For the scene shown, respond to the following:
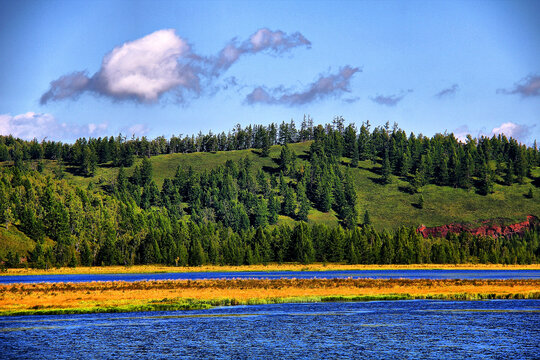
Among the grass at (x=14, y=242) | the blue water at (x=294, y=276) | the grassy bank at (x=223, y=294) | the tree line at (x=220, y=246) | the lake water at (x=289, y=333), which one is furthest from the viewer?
the tree line at (x=220, y=246)

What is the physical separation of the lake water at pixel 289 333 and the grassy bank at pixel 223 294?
470cm

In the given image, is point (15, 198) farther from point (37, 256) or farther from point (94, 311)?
point (94, 311)

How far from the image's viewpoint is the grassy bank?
61594 millimetres

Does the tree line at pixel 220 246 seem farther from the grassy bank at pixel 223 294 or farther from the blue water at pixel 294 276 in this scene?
the grassy bank at pixel 223 294

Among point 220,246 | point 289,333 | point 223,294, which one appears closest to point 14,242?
point 220,246

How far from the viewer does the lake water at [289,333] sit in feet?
120

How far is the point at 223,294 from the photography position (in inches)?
2840

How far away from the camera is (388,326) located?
46812mm

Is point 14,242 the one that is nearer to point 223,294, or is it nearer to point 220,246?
point 220,246

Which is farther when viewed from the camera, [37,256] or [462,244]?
[462,244]

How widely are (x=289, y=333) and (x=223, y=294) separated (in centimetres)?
2912

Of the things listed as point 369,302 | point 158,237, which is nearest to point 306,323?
point 369,302

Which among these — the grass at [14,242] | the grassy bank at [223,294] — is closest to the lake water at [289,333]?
the grassy bank at [223,294]

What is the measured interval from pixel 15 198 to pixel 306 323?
169 metres
